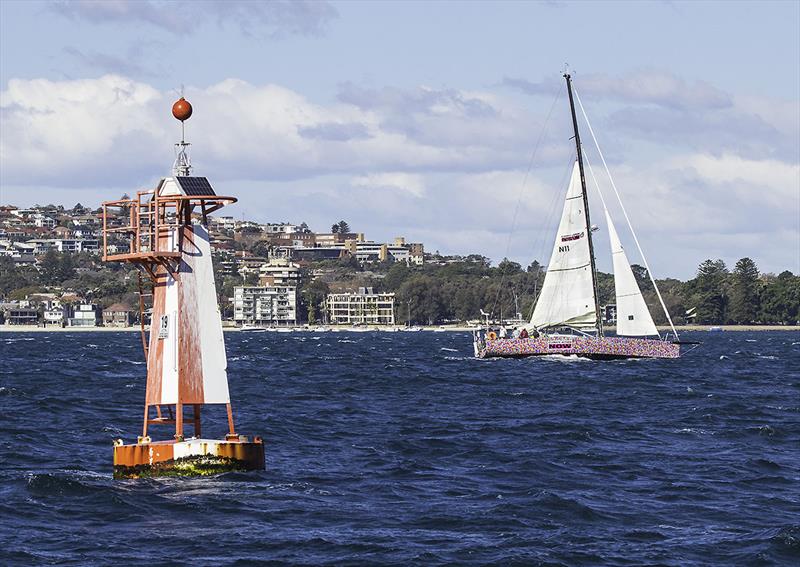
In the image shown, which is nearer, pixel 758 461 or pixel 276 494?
pixel 276 494

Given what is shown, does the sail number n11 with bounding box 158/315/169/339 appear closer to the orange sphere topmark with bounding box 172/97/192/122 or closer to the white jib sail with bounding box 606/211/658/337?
the orange sphere topmark with bounding box 172/97/192/122

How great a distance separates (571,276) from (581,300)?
5.61 ft

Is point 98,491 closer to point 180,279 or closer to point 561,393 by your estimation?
point 180,279

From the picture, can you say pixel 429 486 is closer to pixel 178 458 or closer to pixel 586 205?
pixel 178 458

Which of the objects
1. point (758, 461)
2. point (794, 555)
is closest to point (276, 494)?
point (794, 555)

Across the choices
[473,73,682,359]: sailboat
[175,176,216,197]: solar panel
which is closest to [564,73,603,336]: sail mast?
[473,73,682,359]: sailboat

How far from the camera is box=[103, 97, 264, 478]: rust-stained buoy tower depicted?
97.8ft

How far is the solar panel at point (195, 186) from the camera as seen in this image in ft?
97.9

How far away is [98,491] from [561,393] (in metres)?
35.4

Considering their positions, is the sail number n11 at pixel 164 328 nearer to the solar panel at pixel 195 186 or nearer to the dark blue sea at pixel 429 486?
the solar panel at pixel 195 186

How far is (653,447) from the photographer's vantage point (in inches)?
1554

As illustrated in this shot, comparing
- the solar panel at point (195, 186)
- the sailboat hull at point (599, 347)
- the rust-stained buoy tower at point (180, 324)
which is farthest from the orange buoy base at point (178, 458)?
the sailboat hull at point (599, 347)

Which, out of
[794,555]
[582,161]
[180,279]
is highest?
[582,161]

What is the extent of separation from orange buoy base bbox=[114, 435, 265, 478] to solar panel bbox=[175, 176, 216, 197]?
4955 mm
